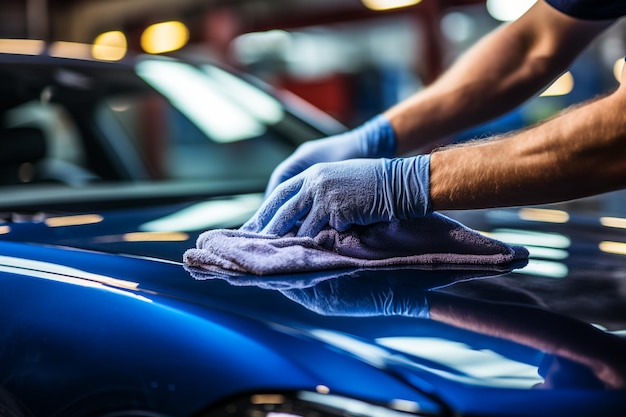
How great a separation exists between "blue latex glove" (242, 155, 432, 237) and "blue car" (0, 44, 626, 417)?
0.31ft

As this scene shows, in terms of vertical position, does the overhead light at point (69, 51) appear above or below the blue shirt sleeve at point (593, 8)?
above

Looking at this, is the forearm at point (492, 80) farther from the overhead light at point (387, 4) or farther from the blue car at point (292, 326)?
→ the overhead light at point (387, 4)

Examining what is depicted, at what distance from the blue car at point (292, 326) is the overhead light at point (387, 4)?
5833 mm

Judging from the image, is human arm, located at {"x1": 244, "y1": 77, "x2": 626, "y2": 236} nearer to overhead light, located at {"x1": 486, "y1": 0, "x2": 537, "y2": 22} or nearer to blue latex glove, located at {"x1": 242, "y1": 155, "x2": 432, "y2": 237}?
blue latex glove, located at {"x1": 242, "y1": 155, "x2": 432, "y2": 237}

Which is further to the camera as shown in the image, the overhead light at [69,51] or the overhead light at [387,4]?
the overhead light at [387,4]

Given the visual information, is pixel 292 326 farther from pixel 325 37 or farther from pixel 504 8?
pixel 325 37

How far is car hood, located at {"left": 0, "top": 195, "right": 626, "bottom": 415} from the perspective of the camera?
778 mm

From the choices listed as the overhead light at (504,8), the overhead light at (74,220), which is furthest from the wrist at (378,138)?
the overhead light at (504,8)

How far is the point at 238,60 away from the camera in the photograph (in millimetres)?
9203

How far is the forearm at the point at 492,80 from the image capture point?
1887mm

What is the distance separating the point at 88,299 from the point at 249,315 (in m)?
0.25

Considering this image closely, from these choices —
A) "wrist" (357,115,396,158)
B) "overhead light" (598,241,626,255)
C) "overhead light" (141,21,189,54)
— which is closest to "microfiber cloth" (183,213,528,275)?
"overhead light" (598,241,626,255)

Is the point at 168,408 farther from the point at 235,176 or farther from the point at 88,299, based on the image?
the point at 235,176

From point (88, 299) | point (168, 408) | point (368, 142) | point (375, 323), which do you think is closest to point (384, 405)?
point (375, 323)
